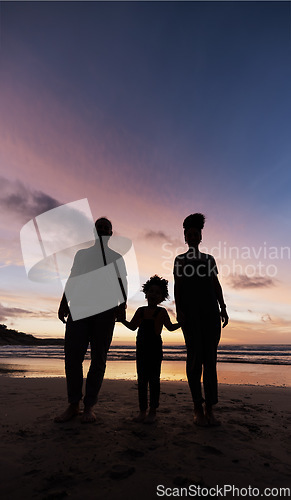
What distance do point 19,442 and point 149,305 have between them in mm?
2151

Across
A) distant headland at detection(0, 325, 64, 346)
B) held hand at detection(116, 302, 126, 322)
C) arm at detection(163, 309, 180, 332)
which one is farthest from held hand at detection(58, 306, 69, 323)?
distant headland at detection(0, 325, 64, 346)

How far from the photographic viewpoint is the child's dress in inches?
142

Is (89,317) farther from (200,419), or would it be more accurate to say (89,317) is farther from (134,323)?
(200,419)

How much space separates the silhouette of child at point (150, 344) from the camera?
3.60 meters

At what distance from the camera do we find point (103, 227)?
397 cm

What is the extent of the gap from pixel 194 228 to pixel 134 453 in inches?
101

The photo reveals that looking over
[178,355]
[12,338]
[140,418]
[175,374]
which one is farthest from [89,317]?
[12,338]

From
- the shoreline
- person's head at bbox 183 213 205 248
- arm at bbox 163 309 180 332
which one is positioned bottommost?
the shoreline

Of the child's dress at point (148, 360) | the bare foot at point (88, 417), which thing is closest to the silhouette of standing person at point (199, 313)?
the child's dress at point (148, 360)

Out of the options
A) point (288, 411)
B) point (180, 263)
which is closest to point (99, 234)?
point (180, 263)

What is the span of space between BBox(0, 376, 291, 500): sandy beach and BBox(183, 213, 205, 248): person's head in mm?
2173

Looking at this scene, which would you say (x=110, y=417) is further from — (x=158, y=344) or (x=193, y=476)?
(x=193, y=476)

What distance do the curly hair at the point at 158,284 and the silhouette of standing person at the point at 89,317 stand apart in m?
0.57

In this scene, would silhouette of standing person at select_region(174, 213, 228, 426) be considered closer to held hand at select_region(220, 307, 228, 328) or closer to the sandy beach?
held hand at select_region(220, 307, 228, 328)
